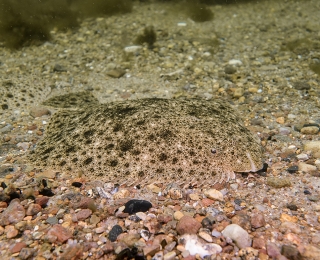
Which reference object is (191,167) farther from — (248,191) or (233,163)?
(248,191)

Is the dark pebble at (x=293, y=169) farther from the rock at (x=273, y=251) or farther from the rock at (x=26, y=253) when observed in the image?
the rock at (x=26, y=253)

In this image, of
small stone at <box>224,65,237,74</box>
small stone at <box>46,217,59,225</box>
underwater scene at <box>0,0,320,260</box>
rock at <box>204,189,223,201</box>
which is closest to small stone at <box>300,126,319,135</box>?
underwater scene at <box>0,0,320,260</box>

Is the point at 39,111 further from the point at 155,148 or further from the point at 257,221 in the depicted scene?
the point at 257,221

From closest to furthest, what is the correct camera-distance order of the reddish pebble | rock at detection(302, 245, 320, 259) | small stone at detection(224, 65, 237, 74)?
rock at detection(302, 245, 320, 259) < the reddish pebble < small stone at detection(224, 65, 237, 74)

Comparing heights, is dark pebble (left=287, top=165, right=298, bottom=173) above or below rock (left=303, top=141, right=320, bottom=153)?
below

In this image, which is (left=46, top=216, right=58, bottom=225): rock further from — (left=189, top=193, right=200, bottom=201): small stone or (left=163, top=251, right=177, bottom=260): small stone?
(left=189, top=193, right=200, bottom=201): small stone

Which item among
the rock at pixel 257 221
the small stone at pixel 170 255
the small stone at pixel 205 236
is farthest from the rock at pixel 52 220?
the rock at pixel 257 221

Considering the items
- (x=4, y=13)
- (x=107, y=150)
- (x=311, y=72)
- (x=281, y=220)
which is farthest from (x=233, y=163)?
(x=4, y=13)
